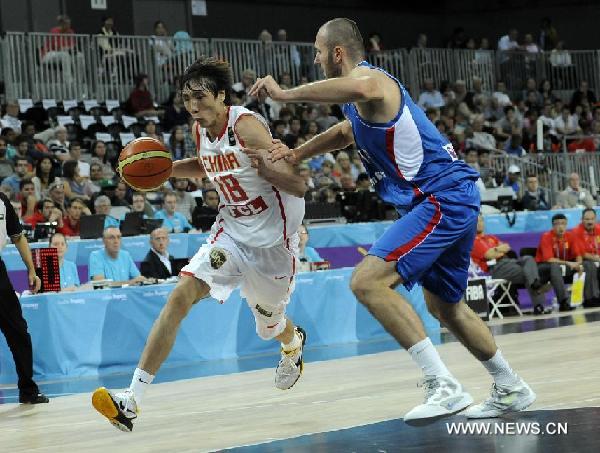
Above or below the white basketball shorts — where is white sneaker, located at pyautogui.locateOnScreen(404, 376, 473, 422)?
below

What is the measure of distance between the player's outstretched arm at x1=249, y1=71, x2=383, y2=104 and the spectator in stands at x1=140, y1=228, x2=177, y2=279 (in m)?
7.59

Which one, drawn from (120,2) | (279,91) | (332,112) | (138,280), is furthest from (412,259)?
(120,2)

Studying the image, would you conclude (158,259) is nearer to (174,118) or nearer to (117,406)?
(117,406)

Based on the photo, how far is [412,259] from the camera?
557 cm

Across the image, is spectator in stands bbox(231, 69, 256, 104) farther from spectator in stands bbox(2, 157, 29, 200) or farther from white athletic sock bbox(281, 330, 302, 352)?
white athletic sock bbox(281, 330, 302, 352)

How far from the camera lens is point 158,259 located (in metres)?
12.8

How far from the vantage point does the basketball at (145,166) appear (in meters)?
6.95

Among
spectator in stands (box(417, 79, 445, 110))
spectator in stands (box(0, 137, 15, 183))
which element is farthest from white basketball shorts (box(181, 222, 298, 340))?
spectator in stands (box(417, 79, 445, 110))

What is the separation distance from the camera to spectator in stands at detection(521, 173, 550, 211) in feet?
61.0

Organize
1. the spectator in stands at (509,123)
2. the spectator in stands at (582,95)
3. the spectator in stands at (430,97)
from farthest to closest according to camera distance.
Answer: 1. the spectator in stands at (582,95)
2. the spectator in stands at (509,123)
3. the spectator in stands at (430,97)

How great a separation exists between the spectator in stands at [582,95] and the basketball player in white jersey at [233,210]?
71.4ft

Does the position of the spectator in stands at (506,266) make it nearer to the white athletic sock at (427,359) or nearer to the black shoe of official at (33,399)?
the black shoe of official at (33,399)

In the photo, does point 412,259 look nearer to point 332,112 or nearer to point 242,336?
point 242,336

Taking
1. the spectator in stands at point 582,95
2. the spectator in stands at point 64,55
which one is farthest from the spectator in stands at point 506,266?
the spectator in stands at point 582,95
